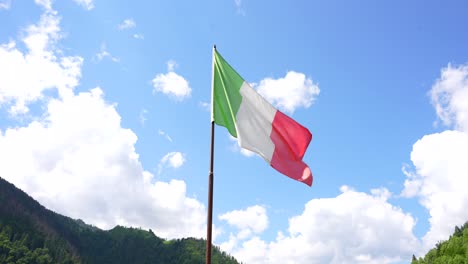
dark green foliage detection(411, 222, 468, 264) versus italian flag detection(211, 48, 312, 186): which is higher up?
dark green foliage detection(411, 222, 468, 264)

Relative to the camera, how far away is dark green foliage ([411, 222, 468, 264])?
96.8 m

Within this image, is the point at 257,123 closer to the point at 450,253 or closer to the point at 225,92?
the point at 225,92

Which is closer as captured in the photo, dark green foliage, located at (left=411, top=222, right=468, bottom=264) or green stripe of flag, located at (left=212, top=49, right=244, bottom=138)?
green stripe of flag, located at (left=212, top=49, right=244, bottom=138)

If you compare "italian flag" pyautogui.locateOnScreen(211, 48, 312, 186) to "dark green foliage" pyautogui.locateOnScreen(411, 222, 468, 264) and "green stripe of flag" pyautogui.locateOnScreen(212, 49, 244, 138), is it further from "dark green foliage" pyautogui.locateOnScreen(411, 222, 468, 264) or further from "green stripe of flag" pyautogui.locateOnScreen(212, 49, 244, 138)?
"dark green foliage" pyautogui.locateOnScreen(411, 222, 468, 264)

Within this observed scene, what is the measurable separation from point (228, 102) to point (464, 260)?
316 ft

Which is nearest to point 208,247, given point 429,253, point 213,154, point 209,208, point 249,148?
point 209,208

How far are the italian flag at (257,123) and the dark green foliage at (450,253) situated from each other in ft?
303

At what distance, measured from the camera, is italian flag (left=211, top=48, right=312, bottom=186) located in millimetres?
13969

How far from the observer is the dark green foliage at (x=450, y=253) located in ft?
317

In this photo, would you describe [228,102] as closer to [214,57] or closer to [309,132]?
[214,57]

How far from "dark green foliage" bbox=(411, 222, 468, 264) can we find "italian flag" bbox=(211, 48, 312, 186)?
3640 inches

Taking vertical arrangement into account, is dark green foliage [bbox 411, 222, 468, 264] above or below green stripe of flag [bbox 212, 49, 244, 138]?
above

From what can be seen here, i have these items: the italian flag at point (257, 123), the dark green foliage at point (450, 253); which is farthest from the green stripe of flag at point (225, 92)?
the dark green foliage at point (450, 253)

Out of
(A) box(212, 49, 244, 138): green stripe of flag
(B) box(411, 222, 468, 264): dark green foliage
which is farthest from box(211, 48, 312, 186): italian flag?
(B) box(411, 222, 468, 264): dark green foliage
